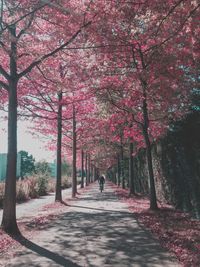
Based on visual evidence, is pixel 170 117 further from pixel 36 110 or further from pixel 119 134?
pixel 119 134

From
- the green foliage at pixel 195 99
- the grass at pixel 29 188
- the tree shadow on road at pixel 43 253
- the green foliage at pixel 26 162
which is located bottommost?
the tree shadow on road at pixel 43 253

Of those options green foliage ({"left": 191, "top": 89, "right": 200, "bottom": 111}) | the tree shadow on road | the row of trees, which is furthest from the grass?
green foliage ({"left": 191, "top": 89, "right": 200, "bottom": 111})

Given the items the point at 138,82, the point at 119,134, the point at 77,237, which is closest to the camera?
the point at 77,237

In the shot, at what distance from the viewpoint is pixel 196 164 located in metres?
14.7

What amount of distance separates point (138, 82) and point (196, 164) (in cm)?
443

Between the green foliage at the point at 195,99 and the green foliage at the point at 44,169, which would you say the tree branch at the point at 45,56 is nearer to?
the green foliage at the point at 195,99

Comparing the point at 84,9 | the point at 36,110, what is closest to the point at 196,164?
the point at 84,9

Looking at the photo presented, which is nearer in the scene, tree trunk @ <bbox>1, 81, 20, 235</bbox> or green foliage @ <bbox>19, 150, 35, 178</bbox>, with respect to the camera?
tree trunk @ <bbox>1, 81, 20, 235</bbox>

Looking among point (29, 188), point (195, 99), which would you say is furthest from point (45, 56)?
point (29, 188)

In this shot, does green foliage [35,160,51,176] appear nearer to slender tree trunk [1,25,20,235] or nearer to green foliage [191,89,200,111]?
green foliage [191,89,200,111]

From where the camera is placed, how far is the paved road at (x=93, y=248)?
24.5 feet

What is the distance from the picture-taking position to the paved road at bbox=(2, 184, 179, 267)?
24.5 ft

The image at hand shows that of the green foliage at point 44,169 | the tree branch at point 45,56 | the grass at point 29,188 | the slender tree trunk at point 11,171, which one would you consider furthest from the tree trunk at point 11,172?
the green foliage at point 44,169

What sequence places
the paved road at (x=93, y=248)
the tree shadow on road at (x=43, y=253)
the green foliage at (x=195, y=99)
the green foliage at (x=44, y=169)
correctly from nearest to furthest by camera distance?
1. the tree shadow on road at (x=43, y=253)
2. the paved road at (x=93, y=248)
3. the green foliage at (x=195, y=99)
4. the green foliage at (x=44, y=169)
